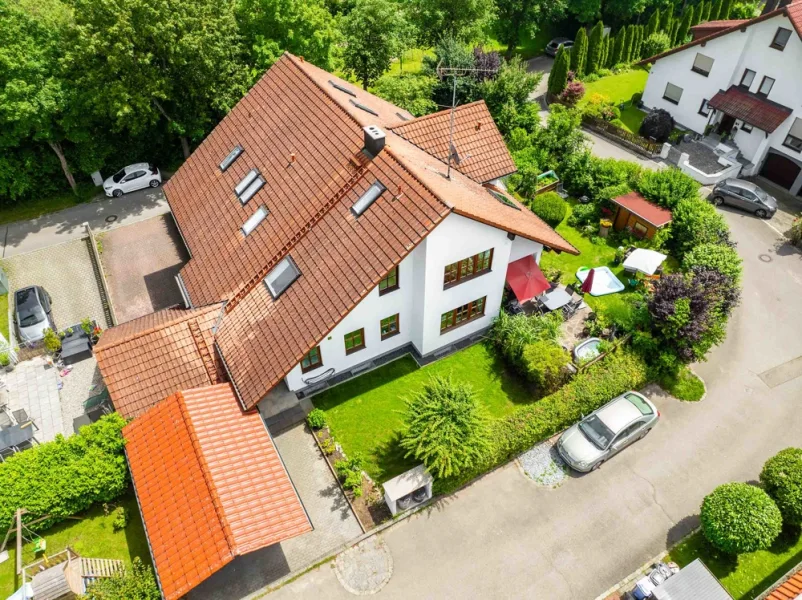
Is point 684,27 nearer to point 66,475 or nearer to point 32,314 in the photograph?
point 32,314

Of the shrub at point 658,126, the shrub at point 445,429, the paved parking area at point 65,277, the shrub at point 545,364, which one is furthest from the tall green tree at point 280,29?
the shrub at point 445,429

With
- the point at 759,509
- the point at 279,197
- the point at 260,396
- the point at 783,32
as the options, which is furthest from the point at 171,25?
the point at 783,32

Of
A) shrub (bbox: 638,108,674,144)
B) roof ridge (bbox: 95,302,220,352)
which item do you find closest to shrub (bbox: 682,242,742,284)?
shrub (bbox: 638,108,674,144)

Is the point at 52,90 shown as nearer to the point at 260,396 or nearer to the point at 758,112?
the point at 260,396

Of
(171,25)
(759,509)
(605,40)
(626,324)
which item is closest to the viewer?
(759,509)

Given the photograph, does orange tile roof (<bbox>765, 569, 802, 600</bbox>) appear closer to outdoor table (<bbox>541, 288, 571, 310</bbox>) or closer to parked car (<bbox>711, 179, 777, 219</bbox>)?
outdoor table (<bbox>541, 288, 571, 310</bbox>)

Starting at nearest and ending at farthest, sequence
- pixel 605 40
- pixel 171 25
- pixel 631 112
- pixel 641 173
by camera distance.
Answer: pixel 171 25
pixel 641 173
pixel 631 112
pixel 605 40
